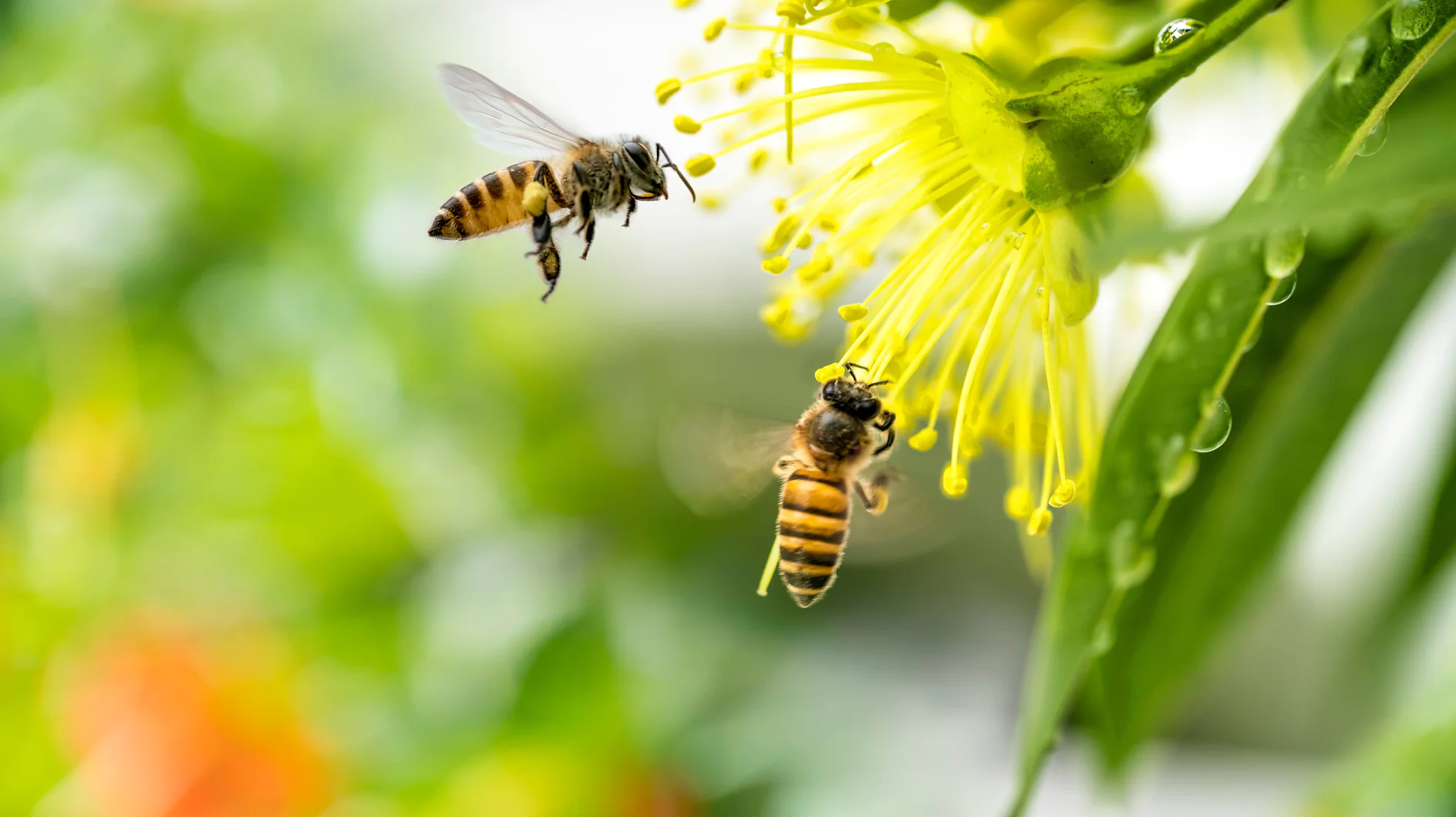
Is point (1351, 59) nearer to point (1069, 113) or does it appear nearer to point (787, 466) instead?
point (1069, 113)

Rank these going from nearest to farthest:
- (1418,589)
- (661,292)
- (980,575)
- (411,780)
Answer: (1418,589), (411,780), (980,575), (661,292)

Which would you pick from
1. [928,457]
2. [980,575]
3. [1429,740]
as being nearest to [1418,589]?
[1429,740]

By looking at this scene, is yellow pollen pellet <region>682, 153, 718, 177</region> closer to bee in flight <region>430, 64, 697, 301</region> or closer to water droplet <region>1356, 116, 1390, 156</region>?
bee in flight <region>430, 64, 697, 301</region>

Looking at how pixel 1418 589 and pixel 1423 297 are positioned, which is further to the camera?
pixel 1418 589

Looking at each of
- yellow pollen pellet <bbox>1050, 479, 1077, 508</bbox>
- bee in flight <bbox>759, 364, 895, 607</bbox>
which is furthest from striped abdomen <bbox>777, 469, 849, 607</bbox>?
yellow pollen pellet <bbox>1050, 479, 1077, 508</bbox>

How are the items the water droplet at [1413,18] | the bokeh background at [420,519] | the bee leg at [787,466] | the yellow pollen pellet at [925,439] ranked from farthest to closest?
the bokeh background at [420,519] < the bee leg at [787,466] < the yellow pollen pellet at [925,439] < the water droplet at [1413,18]

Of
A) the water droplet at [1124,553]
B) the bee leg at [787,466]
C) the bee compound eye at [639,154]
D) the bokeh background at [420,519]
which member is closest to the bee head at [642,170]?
the bee compound eye at [639,154]

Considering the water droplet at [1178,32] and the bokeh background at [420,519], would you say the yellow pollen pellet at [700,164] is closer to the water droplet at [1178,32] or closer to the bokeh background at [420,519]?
the water droplet at [1178,32]

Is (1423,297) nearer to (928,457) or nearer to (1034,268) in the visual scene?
(1034,268)
